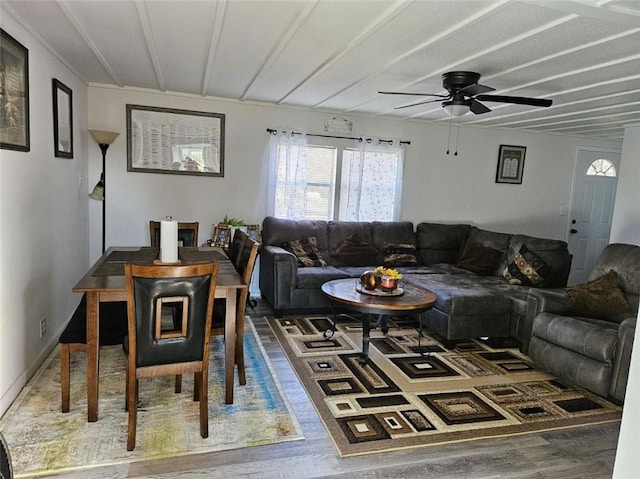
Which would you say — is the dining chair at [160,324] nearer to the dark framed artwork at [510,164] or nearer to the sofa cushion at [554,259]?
the sofa cushion at [554,259]

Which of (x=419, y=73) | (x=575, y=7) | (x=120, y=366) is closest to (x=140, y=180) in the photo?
(x=120, y=366)

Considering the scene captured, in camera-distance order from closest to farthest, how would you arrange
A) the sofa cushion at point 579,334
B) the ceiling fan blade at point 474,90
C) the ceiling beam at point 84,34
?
the ceiling beam at point 84,34 < the sofa cushion at point 579,334 < the ceiling fan blade at point 474,90

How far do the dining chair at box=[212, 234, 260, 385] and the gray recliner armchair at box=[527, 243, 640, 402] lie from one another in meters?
2.31

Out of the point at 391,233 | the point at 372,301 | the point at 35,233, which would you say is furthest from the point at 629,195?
the point at 35,233

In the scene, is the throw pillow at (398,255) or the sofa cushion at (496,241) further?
the throw pillow at (398,255)

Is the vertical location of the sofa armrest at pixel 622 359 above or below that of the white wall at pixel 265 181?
below

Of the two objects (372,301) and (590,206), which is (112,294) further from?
(590,206)

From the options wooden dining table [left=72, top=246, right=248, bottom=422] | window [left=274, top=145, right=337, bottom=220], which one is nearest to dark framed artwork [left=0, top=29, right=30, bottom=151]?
wooden dining table [left=72, top=246, right=248, bottom=422]

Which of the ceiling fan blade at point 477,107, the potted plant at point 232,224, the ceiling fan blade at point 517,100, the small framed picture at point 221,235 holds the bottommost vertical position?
the small framed picture at point 221,235

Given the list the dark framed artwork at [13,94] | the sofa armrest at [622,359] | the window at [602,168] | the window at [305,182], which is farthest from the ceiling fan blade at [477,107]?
the window at [602,168]

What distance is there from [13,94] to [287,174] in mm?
3020

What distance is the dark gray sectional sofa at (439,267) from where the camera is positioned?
3.84 m

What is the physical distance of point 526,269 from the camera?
4383mm

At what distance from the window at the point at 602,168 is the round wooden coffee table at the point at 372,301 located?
444cm
